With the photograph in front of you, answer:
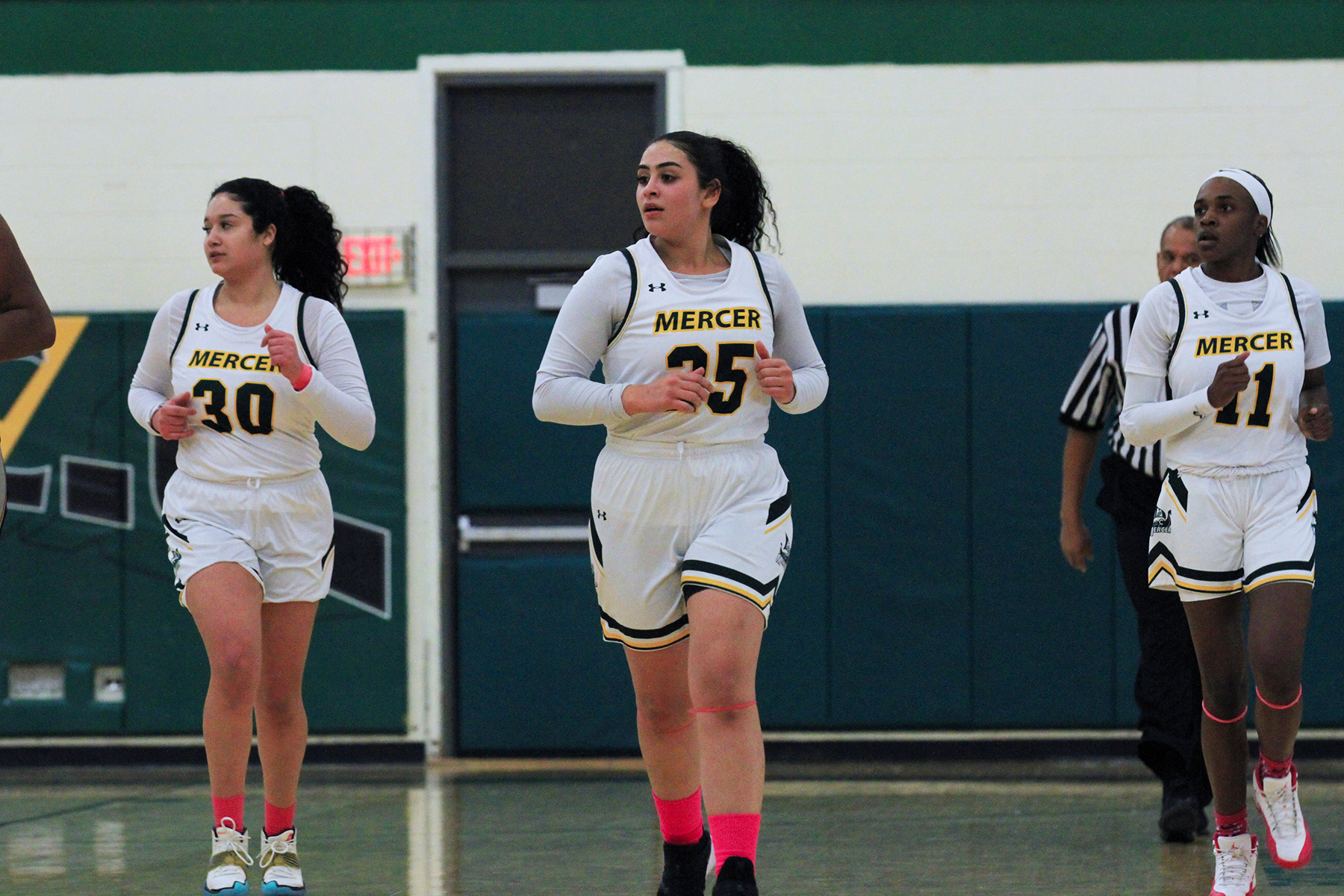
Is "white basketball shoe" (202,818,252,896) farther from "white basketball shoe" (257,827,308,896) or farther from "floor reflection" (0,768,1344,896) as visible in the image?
"floor reflection" (0,768,1344,896)

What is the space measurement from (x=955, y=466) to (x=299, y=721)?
3933mm

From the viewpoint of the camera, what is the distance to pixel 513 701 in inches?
321

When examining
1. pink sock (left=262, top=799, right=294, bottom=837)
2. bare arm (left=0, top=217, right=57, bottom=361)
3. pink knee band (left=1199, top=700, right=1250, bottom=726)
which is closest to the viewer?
bare arm (left=0, top=217, right=57, bottom=361)

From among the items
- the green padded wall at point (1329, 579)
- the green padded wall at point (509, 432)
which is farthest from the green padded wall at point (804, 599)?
the green padded wall at point (1329, 579)

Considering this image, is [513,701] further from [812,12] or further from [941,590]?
[812,12]

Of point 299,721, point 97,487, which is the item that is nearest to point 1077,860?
point 299,721

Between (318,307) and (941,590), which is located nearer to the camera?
(318,307)

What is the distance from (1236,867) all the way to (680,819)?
60.5 inches

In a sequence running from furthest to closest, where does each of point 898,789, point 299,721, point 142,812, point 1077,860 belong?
1. point 898,789
2. point 142,812
3. point 1077,860
4. point 299,721

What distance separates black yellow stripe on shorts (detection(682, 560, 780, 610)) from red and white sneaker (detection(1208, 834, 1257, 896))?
154 cm

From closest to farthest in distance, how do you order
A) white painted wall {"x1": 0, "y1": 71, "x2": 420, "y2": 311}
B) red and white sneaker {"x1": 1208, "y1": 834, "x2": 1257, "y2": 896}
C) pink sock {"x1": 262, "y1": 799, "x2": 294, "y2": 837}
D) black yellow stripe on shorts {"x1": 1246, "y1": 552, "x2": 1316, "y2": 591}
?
black yellow stripe on shorts {"x1": 1246, "y1": 552, "x2": 1316, "y2": 591}, red and white sneaker {"x1": 1208, "y1": 834, "x2": 1257, "y2": 896}, pink sock {"x1": 262, "y1": 799, "x2": 294, "y2": 837}, white painted wall {"x1": 0, "y1": 71, "x2": 420, "y2": 311}

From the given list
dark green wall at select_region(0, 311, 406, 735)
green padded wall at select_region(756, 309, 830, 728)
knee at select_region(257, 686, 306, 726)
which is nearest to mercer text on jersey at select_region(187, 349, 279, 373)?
knee at select_region(257, 686, 306, 726)

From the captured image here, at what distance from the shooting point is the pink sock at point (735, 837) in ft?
13.2

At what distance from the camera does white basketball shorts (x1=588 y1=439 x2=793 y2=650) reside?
4.17m
